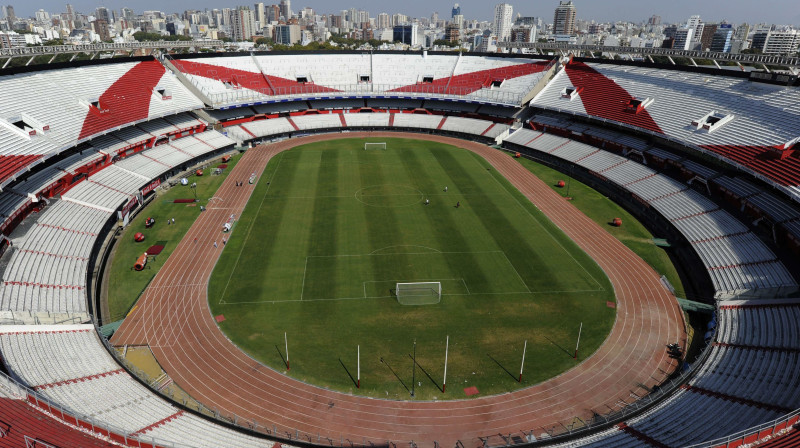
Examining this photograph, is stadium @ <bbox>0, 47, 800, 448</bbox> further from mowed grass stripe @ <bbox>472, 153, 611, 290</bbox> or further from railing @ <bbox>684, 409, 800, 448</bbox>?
mowed grass stripe @ <bbox>472, 153, 611, 290</bbox>

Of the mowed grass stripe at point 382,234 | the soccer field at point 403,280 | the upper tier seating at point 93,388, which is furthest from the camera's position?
the mowed grass stripe at point 382,234

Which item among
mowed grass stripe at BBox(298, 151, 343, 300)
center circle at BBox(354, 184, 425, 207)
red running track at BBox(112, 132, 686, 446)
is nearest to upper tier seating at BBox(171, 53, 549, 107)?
mowed grass stripe at BBox(298, 151, 343, 300)

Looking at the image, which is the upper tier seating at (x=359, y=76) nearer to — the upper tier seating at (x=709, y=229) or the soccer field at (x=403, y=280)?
the upper tier seating at (x=709, y=229)

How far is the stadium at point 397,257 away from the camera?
21672mm

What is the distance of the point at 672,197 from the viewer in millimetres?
43312

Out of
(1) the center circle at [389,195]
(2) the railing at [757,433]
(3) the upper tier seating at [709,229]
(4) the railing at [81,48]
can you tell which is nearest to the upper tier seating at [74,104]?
(4) the railing at [81,48]

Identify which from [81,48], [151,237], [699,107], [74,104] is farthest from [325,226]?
[81,48]

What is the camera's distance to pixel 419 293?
3172cm

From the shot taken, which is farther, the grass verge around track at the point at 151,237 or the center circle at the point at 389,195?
the center circle at the point at 389,195

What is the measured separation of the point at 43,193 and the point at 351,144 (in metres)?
38.3

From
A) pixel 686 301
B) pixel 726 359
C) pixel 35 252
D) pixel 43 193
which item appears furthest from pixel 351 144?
pixel 726 359

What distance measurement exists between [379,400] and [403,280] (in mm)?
11052

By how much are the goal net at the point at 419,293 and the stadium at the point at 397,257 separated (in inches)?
10.7

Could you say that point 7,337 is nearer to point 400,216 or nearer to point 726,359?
point 400,216
